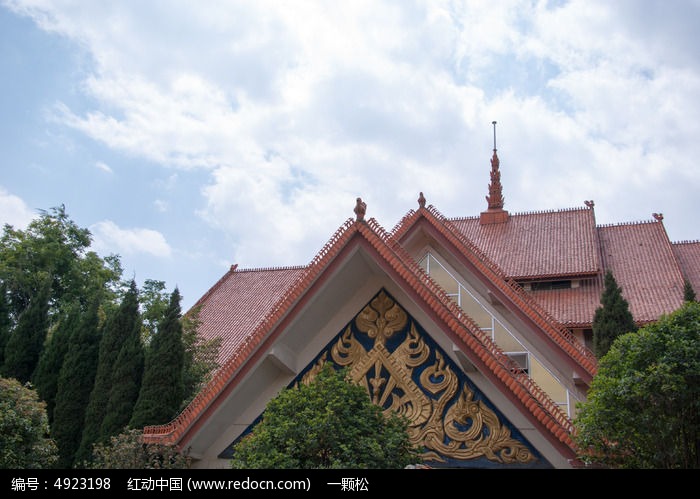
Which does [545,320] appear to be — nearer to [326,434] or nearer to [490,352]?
[490,352]

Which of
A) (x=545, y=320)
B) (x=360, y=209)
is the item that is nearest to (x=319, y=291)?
(x=360, y=209)

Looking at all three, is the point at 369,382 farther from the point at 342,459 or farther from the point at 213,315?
the point at 213,315

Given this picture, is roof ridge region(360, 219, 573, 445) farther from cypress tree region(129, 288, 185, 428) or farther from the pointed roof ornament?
the pointed roof ornament

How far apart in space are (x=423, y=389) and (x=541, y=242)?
15561 mm

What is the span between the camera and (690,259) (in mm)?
23562

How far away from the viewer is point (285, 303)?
898cm

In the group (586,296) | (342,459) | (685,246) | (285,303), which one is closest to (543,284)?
(586,296)

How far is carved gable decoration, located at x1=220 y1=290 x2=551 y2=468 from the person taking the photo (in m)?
8.34

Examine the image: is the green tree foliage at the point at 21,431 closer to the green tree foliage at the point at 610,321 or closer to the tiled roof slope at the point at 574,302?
the green tree foliage at the point at 610,321

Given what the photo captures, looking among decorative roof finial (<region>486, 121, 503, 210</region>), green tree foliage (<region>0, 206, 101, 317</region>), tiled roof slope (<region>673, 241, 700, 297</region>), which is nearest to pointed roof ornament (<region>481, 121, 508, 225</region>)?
decorative roof finial (<region>486, 121, 503, 210</region>)

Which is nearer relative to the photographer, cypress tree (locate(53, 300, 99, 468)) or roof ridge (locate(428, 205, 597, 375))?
roof ridge (locate(428, 205, 597, 375))

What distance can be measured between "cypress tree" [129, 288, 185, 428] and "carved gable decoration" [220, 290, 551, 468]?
390cm

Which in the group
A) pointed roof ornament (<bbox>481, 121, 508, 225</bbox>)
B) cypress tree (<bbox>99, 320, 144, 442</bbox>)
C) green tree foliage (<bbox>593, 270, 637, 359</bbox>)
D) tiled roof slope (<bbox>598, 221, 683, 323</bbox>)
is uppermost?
pointed roof ornament (<bbox>481, 121, 508, 225</bbox>)
